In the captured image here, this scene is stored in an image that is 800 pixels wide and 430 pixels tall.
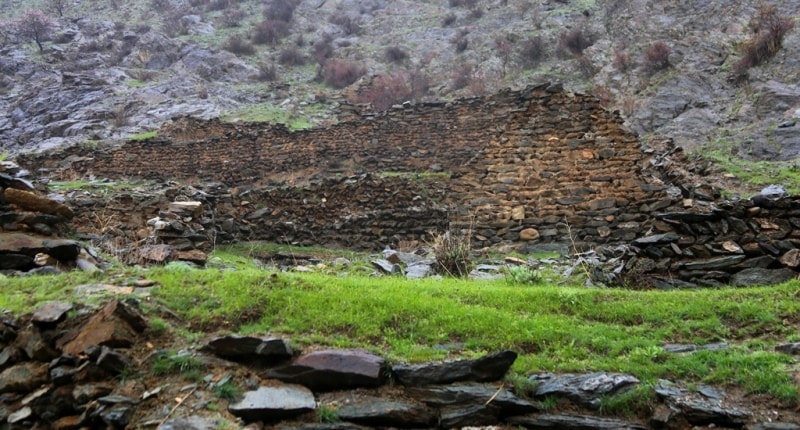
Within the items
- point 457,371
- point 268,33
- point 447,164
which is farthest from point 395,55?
point 457,371

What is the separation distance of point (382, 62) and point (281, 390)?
37319mm

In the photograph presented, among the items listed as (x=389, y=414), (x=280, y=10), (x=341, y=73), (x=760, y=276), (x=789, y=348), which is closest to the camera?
(x=389, y=414)

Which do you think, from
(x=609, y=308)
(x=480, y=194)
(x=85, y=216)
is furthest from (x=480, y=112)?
(x=609, y=308)

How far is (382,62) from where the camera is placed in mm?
39594

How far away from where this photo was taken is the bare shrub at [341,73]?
119 ft

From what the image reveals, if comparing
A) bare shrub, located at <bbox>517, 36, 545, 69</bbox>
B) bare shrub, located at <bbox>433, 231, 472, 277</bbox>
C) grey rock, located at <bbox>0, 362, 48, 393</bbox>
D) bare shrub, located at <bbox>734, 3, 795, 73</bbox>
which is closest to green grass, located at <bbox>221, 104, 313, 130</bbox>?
bare shrub, located at <bbox>517, 36, 545, 69</bbox>

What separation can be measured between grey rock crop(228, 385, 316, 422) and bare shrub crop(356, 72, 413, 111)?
86.0 ft

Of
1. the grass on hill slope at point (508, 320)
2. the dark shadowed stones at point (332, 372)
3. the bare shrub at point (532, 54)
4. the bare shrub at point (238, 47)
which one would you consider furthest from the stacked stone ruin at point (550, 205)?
the bare shrub at point (238, 47)

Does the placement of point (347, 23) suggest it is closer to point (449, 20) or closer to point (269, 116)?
point (449, 20)

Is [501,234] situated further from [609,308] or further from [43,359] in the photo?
[43,359]

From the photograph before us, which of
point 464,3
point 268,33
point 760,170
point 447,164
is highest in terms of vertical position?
point 464,3

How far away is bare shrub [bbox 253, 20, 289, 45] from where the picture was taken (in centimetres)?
4309

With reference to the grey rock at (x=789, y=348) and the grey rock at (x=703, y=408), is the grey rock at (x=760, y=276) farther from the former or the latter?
the grey rock at (x=703, y=408)

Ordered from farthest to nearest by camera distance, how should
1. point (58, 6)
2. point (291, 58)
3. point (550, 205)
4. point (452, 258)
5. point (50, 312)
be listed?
point (58, 6) < point (291, 58) < point (550, 205) < point (452, 258) < point (50, 312)
